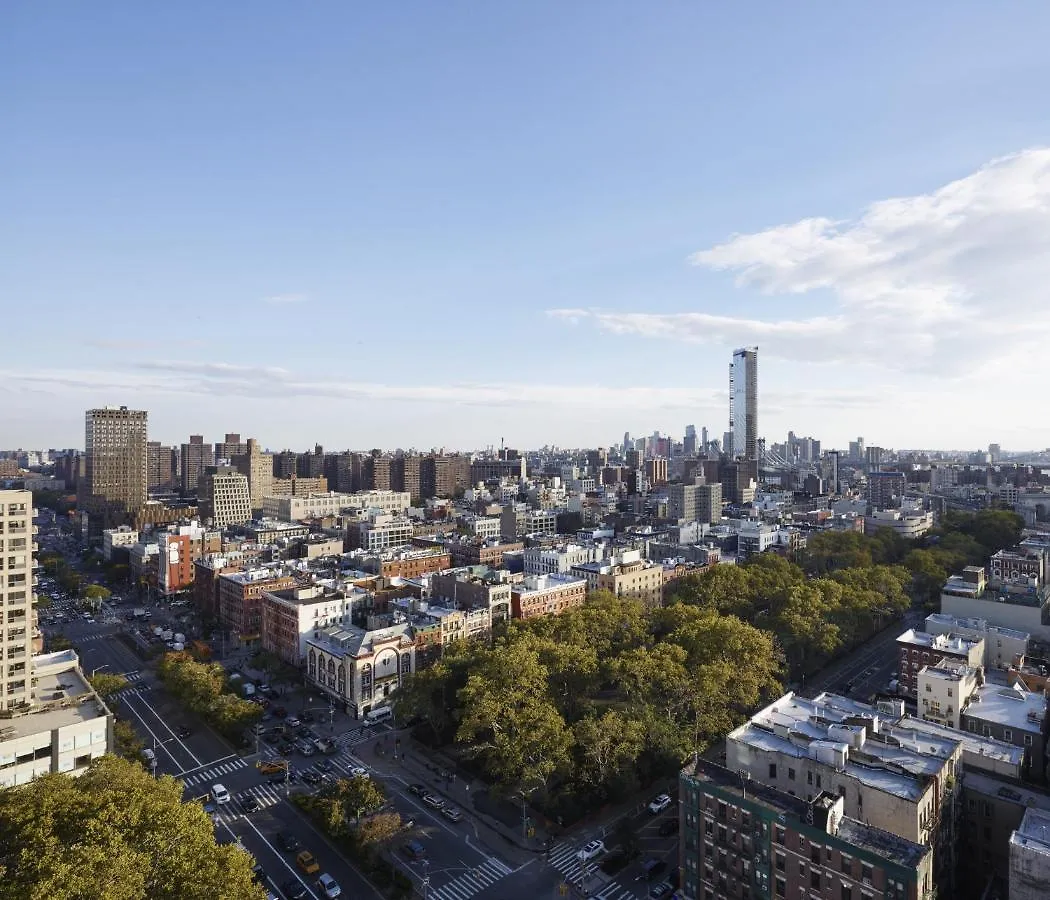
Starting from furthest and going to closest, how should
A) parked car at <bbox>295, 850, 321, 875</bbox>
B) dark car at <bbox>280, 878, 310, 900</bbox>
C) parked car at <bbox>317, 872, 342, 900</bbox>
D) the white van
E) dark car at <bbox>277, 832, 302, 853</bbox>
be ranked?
1. the white van
2. dark car at <bbox>277, 832, 302, 853</bbox>
3. parked car at <bbox>295, 850, 321, 875</bbox>
4. parked car at <bbox>317, 872, 342, 900</bbox>
5. dark car at <bbox>280, 878, 310, 900</bbox>

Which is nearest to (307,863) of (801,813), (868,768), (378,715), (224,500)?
(378,715)

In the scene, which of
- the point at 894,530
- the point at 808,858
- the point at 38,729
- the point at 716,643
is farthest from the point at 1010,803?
the point at 894,530

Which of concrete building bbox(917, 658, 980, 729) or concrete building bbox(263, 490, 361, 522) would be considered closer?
concrete building bbox(917, 658, 980, 729)

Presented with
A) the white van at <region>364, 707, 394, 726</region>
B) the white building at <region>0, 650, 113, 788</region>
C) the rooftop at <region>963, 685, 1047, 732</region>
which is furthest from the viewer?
the white van at <region>364, 707, 394, 726</region>

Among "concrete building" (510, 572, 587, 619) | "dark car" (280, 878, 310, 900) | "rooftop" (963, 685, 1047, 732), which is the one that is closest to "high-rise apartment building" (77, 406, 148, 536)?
"concrete building" (510, 572, 587, 619)

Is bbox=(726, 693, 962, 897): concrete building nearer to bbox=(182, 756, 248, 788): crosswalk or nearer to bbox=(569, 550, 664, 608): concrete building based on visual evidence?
bbox=(182, 756, 248, 788): crosswalk

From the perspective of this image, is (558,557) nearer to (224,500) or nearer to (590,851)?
(590,851)

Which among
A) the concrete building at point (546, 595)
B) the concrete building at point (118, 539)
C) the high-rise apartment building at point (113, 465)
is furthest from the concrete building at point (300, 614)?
the high-rise apartment building at point (113, 465)

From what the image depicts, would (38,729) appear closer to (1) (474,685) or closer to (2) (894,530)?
(1) (474,685)
